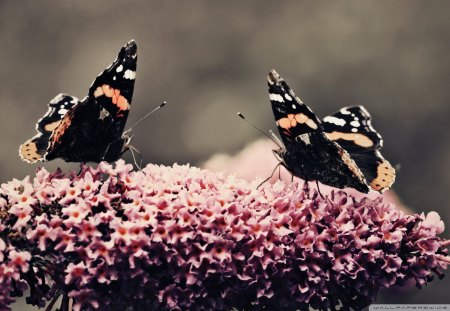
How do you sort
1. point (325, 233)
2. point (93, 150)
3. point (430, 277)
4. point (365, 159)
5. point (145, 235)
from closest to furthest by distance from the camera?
1. point (145, 235)
2. point (325, 233)
3. point (430, 277)
4. point (93, 150)
5. point (365, 159)

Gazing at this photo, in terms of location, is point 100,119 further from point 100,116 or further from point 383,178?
point 383,178

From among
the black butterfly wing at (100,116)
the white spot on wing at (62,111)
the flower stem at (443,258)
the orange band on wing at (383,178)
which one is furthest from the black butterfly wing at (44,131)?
the flower stem at (443,258)

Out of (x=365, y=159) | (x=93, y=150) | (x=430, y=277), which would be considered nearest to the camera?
(x=430, y=277)

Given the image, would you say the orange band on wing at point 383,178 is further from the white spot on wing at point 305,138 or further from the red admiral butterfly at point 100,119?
the red admiral butterfly at point 100,119

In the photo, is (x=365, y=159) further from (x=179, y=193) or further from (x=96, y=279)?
(x=96, y=279)

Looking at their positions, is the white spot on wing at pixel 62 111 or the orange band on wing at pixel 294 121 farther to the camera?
the white spot on wing at pixel 62 111

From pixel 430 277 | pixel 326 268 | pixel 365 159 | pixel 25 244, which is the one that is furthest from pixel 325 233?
pixel 25 244

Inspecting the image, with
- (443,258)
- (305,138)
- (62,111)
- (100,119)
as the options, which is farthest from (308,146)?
Answer: (62,111)

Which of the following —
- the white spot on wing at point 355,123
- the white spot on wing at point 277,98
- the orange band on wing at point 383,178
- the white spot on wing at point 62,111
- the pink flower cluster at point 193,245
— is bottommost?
the pink flower cluster at point 193,245
